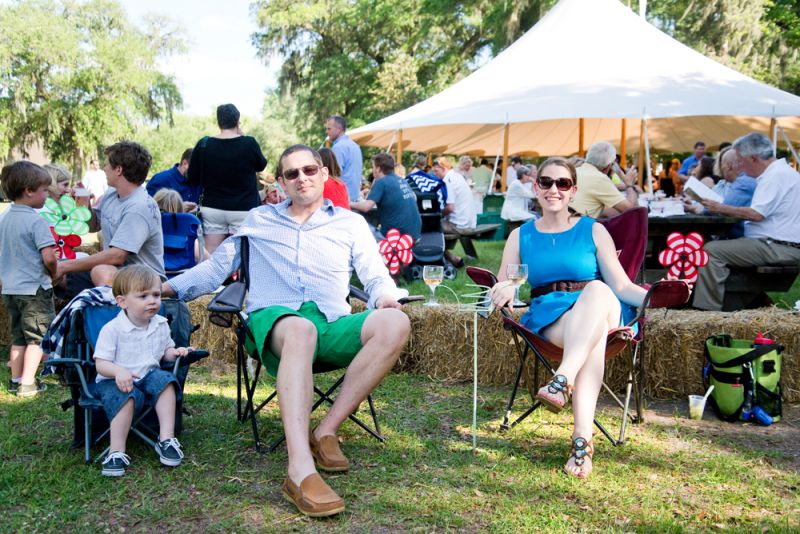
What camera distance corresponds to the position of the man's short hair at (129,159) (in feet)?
12.8

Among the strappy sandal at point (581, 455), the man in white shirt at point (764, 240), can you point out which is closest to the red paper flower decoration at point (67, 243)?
the strappy sandal at point (581, 455)

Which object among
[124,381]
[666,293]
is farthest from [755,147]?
[124,381]

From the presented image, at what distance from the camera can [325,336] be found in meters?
3.13

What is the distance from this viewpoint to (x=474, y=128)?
1739cm

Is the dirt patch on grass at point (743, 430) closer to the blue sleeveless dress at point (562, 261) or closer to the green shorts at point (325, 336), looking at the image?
the blue sleeveless dress at point (562, 261)

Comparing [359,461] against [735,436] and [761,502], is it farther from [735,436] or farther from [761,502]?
[735,436]

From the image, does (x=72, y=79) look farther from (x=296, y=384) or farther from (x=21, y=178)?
(x=296, y=384)

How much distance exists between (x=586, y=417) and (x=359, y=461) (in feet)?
3.21

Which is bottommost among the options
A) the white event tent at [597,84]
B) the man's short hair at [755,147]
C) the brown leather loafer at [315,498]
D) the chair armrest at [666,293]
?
the brown leather loafer at [315,498]

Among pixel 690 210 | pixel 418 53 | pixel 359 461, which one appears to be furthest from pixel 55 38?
pixel 359 461

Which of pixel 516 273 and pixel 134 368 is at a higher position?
pixel 516 273

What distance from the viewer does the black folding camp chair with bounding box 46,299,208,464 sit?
3.15 metres

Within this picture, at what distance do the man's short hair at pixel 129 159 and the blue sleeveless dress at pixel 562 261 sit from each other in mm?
2120

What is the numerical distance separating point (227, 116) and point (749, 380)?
14.3 feet
